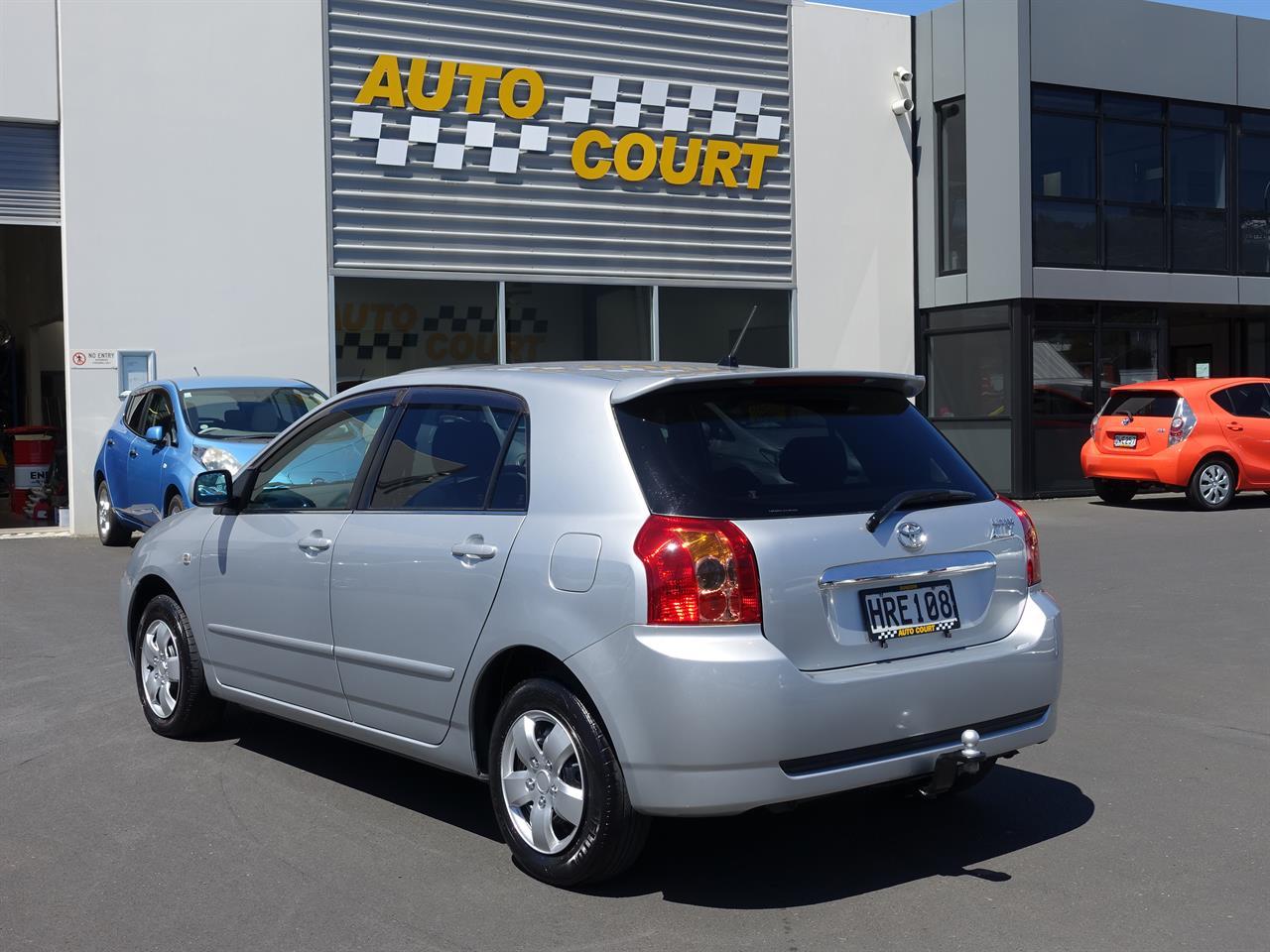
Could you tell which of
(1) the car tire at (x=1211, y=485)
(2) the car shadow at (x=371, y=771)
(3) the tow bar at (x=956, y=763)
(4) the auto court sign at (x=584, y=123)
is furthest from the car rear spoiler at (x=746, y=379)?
(4) the auto court sign at (x=584, y=123)

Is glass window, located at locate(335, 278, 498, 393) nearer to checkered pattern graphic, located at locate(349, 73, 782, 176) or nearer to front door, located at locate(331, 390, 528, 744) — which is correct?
checkered pattern graphic, located at locate(349, 73, 782, 176)

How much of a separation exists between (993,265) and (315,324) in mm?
9353

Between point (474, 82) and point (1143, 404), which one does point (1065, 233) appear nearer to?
point (1143, 404)

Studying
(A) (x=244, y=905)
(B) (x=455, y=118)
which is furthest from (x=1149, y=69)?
(A) (x=244, y=905)

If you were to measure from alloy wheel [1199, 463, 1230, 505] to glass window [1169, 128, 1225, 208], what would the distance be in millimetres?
5438

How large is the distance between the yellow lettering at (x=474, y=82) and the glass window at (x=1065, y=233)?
7755 mm

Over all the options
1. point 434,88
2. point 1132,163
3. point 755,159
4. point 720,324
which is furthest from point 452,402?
point 1132,163

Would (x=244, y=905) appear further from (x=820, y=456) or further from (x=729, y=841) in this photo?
(x=820, y=456)

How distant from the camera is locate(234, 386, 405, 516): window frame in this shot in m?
5.38

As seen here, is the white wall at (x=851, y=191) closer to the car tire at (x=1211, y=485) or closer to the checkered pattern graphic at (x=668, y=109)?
the checkered pattern graphic at (x=668, y=109)

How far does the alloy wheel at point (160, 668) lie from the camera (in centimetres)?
646

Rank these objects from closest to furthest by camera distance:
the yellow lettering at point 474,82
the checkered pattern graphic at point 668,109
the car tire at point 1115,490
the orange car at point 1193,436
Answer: the orange car at point 1193,436 < the car tire at point 1115,490 < the yellow lettering at point 474,82 < the checkered pattern graphic at point 668,109

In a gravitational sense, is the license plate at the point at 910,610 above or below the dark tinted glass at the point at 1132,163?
below

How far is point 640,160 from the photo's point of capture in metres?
19.8
